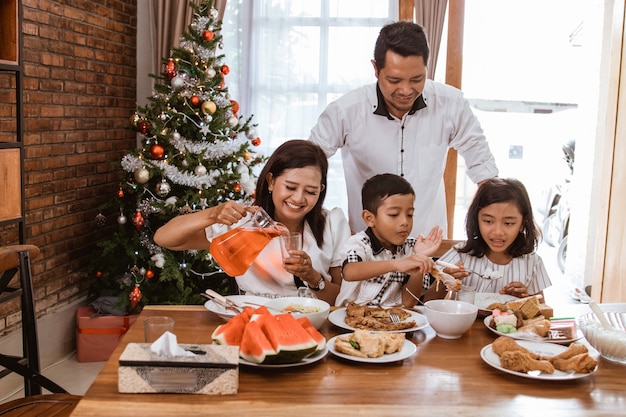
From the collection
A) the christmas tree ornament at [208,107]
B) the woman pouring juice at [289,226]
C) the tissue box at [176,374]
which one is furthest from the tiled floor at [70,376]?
the tissue box at [176,374]

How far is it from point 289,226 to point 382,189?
13.5 inches

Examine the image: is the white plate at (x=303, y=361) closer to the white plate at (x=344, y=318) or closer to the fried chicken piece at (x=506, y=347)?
the white plate at (x=344, y=318)

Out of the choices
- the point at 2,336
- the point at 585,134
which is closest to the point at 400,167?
the point at 2,336

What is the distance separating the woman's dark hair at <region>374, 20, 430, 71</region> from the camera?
2672mm

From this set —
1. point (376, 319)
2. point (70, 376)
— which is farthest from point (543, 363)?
point (70, 376)

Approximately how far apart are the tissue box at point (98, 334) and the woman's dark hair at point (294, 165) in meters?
1.90

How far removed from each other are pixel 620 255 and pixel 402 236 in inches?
102

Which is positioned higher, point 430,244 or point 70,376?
point 430,244

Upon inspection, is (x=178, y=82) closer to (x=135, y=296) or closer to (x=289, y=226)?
(x=135, y=296)

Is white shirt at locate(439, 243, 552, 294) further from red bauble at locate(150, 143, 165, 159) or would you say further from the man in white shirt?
red bauble at locate(150, 143, 165, 159)

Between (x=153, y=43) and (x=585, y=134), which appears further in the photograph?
(x=585, y=134)

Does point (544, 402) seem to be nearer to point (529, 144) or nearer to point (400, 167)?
point (400, 167)

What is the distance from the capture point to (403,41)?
105 inches

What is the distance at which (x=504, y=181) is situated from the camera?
250 cm
